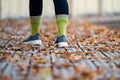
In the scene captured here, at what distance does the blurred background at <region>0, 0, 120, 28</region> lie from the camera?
15.5m

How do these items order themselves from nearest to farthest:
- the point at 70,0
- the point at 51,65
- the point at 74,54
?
the point at 51,65 < the point at 74,54 < the point at 70,0

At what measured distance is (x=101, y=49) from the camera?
5.28 metres

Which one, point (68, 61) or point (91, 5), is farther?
point (91, 5)

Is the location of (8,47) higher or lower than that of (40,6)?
lower

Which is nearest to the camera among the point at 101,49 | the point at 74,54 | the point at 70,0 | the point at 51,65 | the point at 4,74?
the point at 4,74

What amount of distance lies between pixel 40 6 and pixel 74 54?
1.11 metres

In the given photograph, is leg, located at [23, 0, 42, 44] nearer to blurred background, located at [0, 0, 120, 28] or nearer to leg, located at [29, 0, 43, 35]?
leg, located at [29, 0, 43, 35]

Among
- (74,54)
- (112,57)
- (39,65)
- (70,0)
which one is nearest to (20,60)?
(39,65)

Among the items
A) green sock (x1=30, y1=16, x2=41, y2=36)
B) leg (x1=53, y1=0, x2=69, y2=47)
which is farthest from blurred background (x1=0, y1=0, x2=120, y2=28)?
leg (x1=53, y1=0, x2=69, y2=47)

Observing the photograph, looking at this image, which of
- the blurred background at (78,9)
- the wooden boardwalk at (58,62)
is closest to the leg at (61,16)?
the wooden boardwalk at (58,62)

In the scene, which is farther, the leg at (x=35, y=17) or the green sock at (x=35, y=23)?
the green sock at (x=35, y=23)

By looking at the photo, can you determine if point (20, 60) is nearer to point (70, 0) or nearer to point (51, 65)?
point (51, 65)

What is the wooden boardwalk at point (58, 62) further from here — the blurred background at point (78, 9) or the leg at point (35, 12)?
the blurred background at point (78, 9)

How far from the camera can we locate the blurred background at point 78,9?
15503 mm
